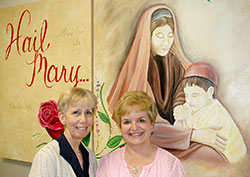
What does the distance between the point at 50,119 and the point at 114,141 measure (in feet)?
1.94

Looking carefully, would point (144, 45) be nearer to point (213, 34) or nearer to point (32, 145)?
point (213, 34)

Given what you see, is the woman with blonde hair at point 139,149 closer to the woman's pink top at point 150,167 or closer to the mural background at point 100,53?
the woman's pink top at point 150,167

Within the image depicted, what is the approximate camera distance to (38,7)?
7.32ft

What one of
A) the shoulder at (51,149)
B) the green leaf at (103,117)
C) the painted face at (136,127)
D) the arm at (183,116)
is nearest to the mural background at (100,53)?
the green leaf at (103,117)

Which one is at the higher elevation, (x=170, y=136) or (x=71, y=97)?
(x=71, y=97)

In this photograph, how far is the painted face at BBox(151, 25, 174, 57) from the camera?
5.39 feet

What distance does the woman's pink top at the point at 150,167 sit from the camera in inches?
53.4

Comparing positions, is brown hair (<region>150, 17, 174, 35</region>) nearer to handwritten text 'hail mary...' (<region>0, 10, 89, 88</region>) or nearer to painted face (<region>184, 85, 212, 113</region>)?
painted face (<region>184, 85, 212, 113</region>)

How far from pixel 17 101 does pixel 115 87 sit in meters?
1.03

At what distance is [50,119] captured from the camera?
83.4 inches

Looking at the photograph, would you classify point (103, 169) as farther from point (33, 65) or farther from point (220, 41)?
point (33, 65)

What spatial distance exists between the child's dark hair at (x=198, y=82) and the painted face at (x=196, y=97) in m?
0.02

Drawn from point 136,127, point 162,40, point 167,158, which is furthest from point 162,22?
point 167,158

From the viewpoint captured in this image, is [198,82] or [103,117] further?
[103,117]
